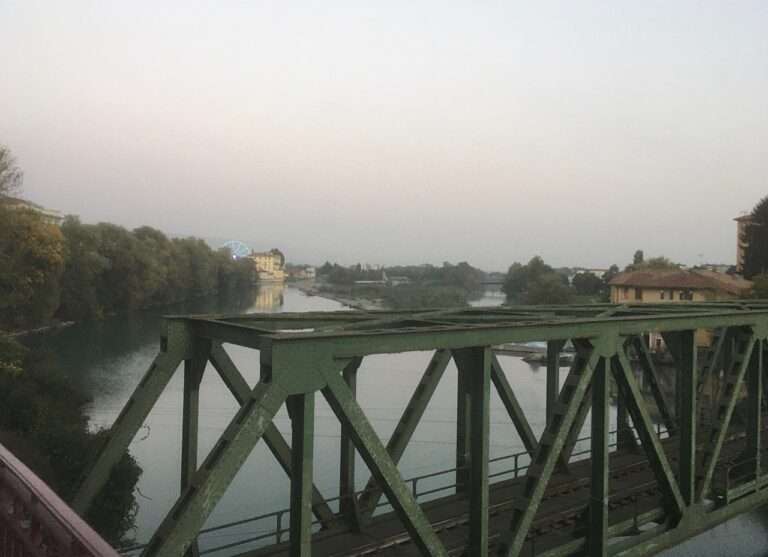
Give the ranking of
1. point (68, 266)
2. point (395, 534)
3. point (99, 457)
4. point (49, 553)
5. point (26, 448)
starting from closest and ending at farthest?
point (49, 553) < point (99, 457) < point (395, 534) < point (26, 448) < point (68, 266)

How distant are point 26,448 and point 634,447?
12095mm

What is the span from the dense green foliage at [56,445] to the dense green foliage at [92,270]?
8.14 metres

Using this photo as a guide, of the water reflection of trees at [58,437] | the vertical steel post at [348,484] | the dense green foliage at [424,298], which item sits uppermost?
the vertical steel post at [348,484]

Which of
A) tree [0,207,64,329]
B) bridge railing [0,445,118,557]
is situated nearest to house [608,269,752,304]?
tree [0,207,64,329]

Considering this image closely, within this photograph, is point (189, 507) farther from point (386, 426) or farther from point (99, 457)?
point (386, 426)

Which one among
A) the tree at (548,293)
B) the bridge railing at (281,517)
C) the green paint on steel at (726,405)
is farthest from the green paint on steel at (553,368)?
the tree at (548,293)

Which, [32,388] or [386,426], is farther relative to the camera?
[386,426]

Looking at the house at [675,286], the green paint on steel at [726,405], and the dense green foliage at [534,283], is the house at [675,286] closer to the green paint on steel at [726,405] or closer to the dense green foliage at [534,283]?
the dense green foliage at [534,283]

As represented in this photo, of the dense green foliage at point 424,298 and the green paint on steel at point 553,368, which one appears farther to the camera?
the dense green foliage at point 424,298

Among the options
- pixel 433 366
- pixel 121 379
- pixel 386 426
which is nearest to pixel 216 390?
pixel 121 379

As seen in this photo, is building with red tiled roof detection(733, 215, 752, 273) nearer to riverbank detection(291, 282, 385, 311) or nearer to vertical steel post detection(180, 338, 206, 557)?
riverbank detection(291, 282, 385, 311)

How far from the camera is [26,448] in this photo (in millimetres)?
14734

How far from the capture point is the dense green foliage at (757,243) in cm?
4484

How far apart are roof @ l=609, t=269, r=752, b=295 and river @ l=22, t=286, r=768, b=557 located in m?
13.0
